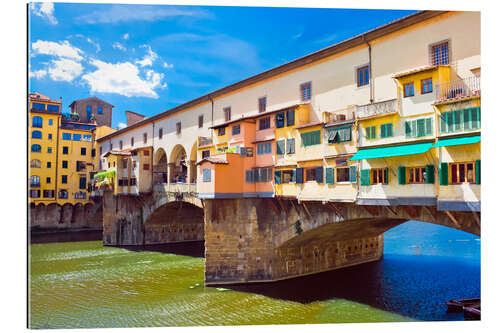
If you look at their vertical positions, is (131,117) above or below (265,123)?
above

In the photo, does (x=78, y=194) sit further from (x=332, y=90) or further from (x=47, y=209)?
(x=332, y=90)

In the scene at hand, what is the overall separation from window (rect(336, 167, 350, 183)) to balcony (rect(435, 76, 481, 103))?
5.17 meters

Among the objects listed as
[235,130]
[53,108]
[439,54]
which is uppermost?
[53,108]

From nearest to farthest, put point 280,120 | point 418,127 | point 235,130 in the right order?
point 418,127, point 280,120, point 235,130

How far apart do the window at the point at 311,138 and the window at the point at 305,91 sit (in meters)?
2.25

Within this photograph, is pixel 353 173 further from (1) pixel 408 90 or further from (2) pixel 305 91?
(2) pixel 305 91

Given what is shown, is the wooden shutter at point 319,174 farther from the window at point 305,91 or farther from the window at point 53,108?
the window at point 53,108

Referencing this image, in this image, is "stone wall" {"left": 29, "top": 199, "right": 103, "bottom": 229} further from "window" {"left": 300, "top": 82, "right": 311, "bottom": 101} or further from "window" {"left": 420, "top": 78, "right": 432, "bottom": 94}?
"window" {"left": 420, "top": 78, "right": 432, "bottom": 94}

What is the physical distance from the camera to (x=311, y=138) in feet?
63.9

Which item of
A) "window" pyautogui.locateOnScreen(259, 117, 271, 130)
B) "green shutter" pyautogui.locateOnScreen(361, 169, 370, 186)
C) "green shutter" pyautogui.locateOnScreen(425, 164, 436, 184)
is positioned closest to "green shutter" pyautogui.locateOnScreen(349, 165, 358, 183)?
"green shutter" pyautogui.locateOnScreen(361, 169, 370, 186)

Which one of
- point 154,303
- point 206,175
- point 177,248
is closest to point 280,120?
point 206,175

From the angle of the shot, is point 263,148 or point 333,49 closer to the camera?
point 333,49

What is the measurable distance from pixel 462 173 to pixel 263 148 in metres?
11.5

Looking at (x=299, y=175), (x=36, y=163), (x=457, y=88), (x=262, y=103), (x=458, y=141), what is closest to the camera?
(x=458, y=141)
